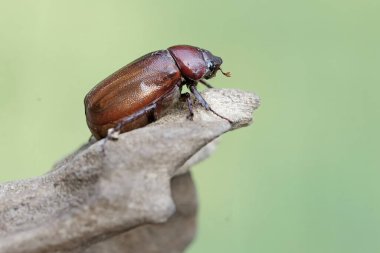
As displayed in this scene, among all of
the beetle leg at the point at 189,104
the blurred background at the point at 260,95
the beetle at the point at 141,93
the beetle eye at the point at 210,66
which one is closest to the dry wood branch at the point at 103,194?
the beetle leg at the point at 189,104

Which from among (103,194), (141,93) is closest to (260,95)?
(141,93)

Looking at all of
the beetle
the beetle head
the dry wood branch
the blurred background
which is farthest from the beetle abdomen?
the blurred background

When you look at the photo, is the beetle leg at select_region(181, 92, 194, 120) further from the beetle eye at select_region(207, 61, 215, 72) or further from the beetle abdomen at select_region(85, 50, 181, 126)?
the beetle eye at select_region(207, 61, 215, 72)

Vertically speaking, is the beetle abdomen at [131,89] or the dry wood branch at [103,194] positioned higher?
the beetle abdomen at [131,89]

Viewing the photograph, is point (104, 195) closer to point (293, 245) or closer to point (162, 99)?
point (162, 99)

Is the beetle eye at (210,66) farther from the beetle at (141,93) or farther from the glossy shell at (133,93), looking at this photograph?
the glossy shell at (133,93)

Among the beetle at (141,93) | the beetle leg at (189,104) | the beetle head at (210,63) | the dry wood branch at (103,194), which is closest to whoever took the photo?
the dry wood branch at (103,194)

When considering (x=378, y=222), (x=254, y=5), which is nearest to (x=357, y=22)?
(x=254, y=5)

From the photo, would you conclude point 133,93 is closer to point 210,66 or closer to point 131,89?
point 131,89
